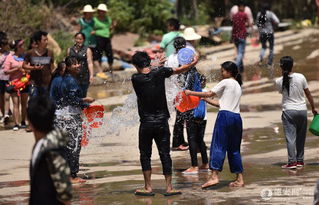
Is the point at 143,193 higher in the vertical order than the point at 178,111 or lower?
lower

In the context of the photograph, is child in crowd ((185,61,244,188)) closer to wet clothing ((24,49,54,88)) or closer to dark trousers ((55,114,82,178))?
dark trousers ((55,114,82,178))

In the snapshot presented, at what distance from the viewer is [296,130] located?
1159 centimetres

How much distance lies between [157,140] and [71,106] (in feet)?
4.67

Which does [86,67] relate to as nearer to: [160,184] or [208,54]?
[160,184]

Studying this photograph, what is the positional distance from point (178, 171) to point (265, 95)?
715 cm

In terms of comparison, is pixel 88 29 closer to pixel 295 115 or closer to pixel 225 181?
pixel 295 115

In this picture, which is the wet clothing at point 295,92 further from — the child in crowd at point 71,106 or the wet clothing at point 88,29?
the wet clothing at point 88,29

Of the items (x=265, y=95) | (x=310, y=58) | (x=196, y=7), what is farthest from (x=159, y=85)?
(x=196, y=7)

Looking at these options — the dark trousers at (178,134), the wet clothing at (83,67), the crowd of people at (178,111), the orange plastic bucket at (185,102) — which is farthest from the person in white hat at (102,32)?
the orange plastic bucket at (185,102)

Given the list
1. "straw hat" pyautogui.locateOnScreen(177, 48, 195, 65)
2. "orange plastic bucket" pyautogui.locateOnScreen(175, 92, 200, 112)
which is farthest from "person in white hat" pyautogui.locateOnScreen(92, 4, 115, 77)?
"straw hat" pyautogui.locateOnScreen(177, 48, 195, 65)

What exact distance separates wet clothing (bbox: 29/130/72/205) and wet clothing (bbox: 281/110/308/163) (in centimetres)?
547

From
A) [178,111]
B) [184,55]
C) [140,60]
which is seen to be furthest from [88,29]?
[140,60]

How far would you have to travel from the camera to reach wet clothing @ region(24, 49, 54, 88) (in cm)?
1341

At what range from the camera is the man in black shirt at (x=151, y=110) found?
32.2ft
